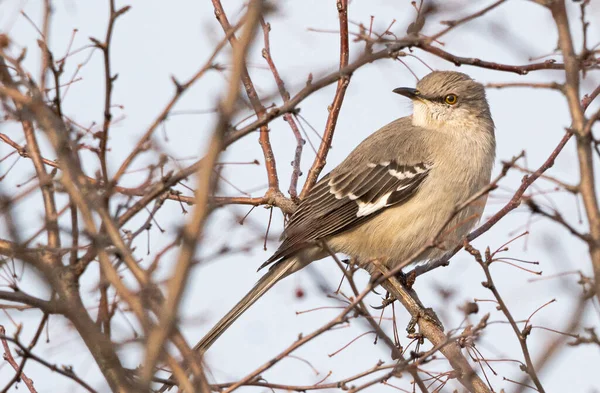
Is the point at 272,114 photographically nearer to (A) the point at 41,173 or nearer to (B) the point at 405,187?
(A) the point at 41,173

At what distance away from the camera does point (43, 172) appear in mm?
3520

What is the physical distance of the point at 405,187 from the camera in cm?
664

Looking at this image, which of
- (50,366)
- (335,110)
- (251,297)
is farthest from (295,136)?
(50,366)

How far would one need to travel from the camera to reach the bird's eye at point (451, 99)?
23.0 ft

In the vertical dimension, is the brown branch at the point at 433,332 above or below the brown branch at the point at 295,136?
below

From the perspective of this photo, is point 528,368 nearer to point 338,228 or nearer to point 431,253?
point 431,253

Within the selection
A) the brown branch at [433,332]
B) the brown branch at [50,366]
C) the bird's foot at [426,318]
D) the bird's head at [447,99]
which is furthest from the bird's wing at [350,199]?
the brown branch at [50,366]

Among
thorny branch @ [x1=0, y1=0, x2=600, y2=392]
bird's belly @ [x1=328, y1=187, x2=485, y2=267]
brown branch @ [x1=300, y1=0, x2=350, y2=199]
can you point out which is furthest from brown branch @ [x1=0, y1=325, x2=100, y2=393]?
bird's belly @ [x1=328, y1=187, x2=485, y2=267]

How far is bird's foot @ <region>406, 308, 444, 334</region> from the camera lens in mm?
5697

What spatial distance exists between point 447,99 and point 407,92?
1.24 feet

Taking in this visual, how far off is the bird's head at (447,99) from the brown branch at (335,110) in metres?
0.93

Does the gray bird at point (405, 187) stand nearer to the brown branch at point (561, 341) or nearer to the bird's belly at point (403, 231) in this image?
the bird's belly at point (403, 231)

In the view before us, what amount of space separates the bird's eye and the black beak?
279 millimetres

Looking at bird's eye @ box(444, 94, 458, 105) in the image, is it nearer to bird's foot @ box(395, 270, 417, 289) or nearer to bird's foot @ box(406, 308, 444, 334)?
bird's foot @ box(395, 270, 417, 289)
